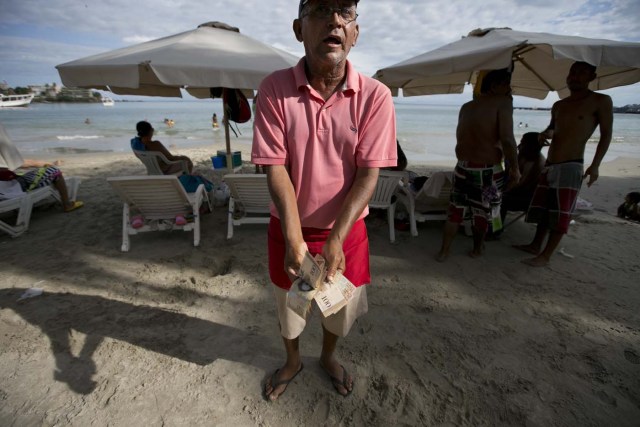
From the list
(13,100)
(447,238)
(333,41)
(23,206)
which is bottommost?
(447,238)

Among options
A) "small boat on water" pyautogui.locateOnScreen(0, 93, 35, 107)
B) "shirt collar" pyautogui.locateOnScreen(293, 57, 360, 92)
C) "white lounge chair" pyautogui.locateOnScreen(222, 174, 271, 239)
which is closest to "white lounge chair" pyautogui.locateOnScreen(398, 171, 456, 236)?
"white lounge chair" pyautogui.locateOnScreen(222, 174, 271, 239)

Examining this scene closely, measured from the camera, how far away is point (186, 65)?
11.0 ft

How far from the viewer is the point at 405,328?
247cm

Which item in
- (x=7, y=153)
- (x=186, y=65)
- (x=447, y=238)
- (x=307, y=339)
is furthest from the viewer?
(x=7, y=153)

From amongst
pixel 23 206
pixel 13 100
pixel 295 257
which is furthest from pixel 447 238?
pixel 13 100

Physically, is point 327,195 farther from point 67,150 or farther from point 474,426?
point 67,150

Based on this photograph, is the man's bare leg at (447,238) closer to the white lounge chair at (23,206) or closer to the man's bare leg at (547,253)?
the man's bare leg at (547,253)

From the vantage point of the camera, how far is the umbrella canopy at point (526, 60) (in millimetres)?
2727

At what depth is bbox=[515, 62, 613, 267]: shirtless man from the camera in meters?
3.07

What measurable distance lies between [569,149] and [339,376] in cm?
340

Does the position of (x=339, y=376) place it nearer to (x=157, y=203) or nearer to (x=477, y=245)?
(x=477, y=245)

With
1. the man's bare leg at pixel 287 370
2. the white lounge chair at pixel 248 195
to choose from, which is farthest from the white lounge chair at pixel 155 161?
the man's bare leg at pixel 287 370

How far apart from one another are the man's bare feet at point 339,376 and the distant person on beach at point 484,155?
2.09 metres

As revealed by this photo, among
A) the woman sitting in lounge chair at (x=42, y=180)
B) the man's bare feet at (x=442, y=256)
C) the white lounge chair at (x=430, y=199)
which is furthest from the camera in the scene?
the woman sitting in lounge chair at (x=42, y=180)
